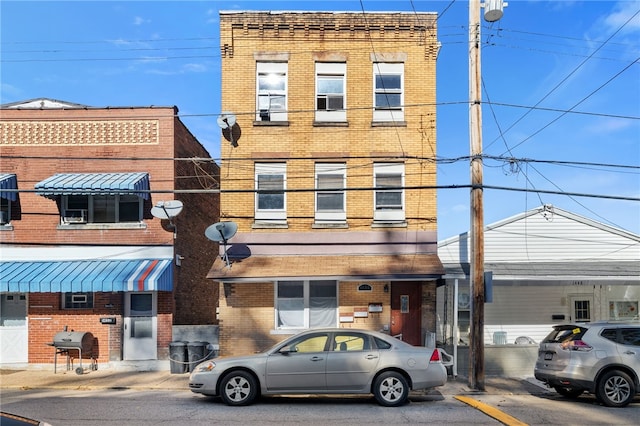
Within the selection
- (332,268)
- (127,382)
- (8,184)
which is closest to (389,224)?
(332,268)

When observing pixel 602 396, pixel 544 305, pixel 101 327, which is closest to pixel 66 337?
pixel 101 327

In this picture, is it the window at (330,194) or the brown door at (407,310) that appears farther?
the window at (330,194)

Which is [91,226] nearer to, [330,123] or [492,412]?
[330,123]

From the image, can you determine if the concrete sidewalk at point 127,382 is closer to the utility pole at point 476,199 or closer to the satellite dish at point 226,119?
the utility pole at point 476,199

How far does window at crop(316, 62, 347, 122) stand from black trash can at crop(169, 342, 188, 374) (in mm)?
7190

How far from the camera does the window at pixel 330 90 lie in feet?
51.8

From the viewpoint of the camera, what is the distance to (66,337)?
47.2 feet

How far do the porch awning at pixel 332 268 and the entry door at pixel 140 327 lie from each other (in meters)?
2.28

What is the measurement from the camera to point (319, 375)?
992cm

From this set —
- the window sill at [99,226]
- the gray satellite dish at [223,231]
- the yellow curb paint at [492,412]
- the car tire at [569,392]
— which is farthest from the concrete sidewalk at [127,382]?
the window sill at [99,226]

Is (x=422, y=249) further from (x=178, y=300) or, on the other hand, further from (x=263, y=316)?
(x=178, y=300)

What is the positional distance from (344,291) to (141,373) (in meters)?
5.71

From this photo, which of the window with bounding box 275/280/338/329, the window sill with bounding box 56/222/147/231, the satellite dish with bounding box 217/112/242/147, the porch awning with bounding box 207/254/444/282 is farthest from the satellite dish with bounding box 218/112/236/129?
the window with bounding box 275/280/338/329

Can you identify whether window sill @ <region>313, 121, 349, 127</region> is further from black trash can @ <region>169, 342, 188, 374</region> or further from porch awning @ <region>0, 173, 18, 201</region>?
porch awning @ <region>0, 173, 18, 201</region>
